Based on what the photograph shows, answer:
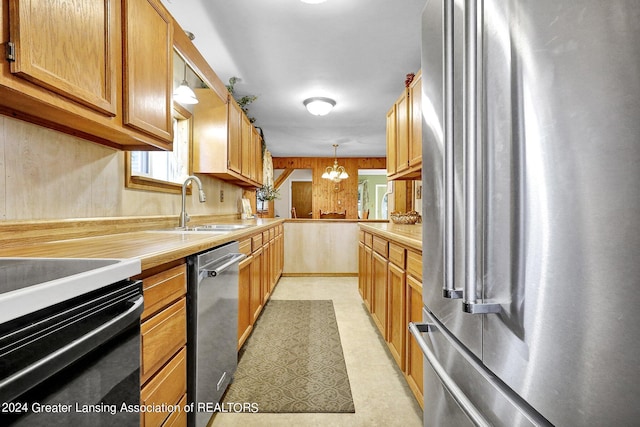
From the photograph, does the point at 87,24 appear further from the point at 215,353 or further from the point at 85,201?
the point at 215,353

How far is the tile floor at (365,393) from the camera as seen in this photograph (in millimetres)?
1527

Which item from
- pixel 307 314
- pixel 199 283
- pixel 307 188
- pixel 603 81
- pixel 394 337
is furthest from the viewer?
pixel 307 188

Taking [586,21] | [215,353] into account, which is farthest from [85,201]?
[586,21]

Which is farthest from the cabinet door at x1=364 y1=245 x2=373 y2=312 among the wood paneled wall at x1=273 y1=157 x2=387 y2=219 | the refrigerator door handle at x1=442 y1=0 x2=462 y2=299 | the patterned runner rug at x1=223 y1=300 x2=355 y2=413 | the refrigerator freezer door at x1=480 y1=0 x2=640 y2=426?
the wood paneled wall at x1=273 y1=157 x2=387 y2=219

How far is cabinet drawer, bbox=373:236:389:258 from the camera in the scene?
7.27 feet

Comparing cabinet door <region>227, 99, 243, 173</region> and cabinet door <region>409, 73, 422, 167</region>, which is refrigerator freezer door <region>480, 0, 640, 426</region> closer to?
cabinet door <region>409, 73, 422, 167</region>

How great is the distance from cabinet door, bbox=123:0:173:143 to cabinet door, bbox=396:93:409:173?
5.73 ft

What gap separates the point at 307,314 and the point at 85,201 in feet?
7.00

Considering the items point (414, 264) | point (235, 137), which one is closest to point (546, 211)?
point (414, 264)

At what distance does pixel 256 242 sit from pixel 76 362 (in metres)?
2.02

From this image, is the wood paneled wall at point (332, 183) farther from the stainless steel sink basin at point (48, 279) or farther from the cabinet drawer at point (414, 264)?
the stainless steel sink basin at point (48, 279)

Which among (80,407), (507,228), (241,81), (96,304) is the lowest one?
(80,407)

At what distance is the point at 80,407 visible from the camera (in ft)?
2.04

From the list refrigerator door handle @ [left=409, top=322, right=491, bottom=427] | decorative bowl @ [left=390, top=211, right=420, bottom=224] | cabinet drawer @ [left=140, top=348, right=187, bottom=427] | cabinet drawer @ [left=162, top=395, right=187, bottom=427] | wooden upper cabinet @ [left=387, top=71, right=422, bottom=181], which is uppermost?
wooden upper cabinet @ [left=387, top=71, right=422, bottom=181]
